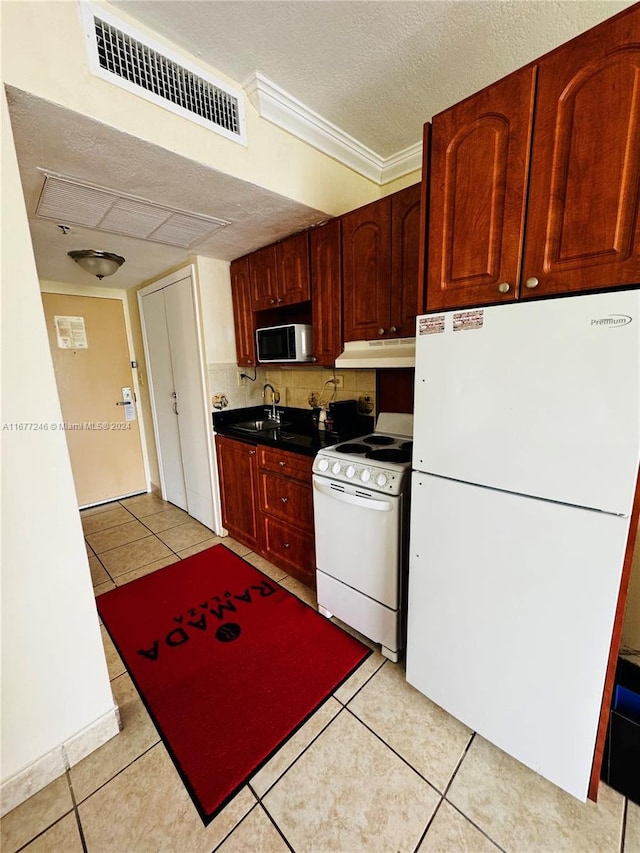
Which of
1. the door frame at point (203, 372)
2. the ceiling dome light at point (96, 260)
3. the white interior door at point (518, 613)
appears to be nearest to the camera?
the white interior door at point (518, 613)

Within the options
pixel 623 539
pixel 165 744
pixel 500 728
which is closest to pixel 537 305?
pixel 623 539

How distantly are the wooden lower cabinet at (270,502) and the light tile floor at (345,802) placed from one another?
2.90ft

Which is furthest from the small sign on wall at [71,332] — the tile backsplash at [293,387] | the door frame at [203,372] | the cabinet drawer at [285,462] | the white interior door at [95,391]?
the cabinet drawer at [285,462]

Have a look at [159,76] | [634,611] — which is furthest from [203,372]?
[634,611]

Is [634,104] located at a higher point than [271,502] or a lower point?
higher

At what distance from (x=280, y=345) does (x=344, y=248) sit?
760 millimetres

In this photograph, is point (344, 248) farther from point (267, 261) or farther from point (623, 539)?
point (623, 539)

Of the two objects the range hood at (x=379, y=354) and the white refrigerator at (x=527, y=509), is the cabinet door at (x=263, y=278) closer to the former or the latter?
the range hood at (x=379, y=354)

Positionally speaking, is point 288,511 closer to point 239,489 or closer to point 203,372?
point 239,489

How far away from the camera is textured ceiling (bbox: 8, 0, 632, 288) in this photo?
1.20 metres

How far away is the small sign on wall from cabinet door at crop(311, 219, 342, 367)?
2718 mm

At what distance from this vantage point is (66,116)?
117 cm

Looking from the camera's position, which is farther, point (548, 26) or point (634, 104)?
point (548, 26)

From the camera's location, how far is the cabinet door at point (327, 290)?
6.77 feet
